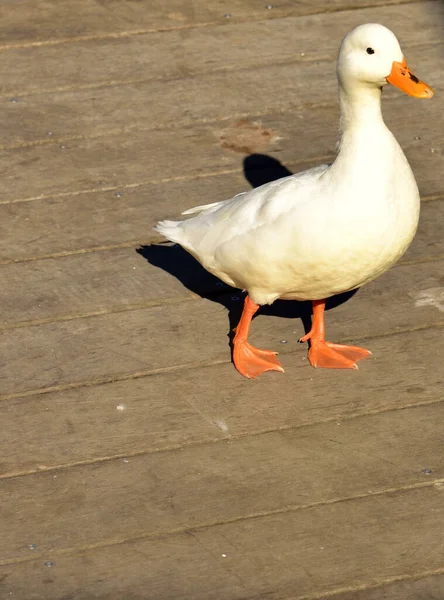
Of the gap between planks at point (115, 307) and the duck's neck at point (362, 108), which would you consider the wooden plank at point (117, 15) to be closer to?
the gap between planks at point (115, 307)

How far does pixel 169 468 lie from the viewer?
161 inches

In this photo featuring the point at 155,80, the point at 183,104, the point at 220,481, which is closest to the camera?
the point at 220,481

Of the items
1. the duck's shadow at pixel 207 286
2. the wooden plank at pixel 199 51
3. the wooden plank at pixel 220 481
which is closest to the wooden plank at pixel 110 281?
the duck's shadow at pixel 207 286

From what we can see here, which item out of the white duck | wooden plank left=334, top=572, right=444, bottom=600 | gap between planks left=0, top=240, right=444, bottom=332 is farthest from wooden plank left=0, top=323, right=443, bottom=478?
wooden plank left=334, top=572, right=444, bottom=600

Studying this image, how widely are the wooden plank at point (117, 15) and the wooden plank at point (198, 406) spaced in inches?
120

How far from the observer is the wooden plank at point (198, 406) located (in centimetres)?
422

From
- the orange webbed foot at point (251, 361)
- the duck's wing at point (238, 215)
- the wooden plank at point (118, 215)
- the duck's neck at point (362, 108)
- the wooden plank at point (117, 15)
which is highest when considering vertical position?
the duck's neck at point (362, 108)

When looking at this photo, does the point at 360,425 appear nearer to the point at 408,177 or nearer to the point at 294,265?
the point at 294,265

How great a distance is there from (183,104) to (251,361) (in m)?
2.20

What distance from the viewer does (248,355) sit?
463cm

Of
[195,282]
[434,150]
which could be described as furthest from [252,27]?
[195,282]

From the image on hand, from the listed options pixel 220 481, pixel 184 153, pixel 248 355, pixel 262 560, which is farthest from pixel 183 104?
pixel 262 560

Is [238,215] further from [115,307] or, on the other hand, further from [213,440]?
[213,440]

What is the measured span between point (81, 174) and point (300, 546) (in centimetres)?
272
